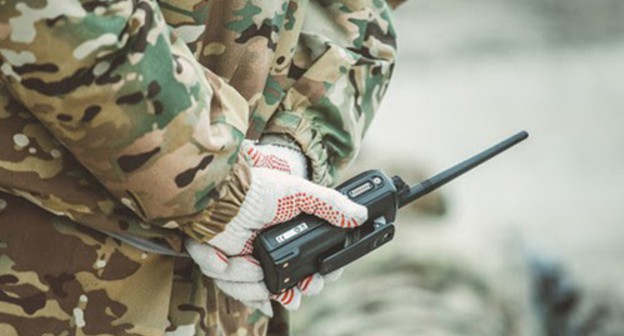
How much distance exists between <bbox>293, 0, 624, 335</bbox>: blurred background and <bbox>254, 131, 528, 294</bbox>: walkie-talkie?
1.19m

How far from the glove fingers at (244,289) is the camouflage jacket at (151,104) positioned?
0.34 ft

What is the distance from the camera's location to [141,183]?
146cm

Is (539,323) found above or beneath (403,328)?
beneath

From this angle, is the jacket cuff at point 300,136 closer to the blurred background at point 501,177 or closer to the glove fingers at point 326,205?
the glove fingers at point 326,205

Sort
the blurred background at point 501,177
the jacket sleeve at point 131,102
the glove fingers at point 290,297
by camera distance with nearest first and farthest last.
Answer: the jacket sleeve at point 131,102, the glove fingers at point 290,297, the blurred background at point 501,177

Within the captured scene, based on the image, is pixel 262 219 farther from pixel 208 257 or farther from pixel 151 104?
pixel 151 104

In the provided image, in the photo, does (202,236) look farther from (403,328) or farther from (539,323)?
(539,323)

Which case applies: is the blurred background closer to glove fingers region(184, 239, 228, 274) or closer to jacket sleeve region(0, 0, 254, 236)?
glove fingers region(184, 239, 228, 274)

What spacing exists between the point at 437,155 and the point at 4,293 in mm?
3903

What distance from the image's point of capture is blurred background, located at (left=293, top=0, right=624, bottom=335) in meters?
3.18

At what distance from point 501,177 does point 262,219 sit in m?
3.67

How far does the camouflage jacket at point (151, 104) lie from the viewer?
136 centimetres

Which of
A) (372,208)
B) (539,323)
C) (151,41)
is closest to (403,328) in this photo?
(539,323)

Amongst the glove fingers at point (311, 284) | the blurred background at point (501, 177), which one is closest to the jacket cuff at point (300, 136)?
the glove fingers at point (311, 284)
